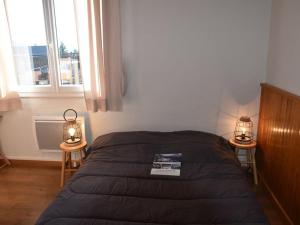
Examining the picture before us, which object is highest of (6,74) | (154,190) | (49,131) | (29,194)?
(6,74)

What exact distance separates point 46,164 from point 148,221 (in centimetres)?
208

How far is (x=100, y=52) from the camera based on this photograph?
250 centimetres

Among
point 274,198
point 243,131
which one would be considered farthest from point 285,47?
point 274,198

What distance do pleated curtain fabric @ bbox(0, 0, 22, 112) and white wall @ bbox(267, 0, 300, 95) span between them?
2650 mm

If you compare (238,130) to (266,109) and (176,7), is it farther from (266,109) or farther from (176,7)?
(176,7)

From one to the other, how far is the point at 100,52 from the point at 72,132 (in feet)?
2.85

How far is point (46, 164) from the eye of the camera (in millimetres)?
3102

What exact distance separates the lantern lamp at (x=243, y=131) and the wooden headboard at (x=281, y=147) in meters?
0.11

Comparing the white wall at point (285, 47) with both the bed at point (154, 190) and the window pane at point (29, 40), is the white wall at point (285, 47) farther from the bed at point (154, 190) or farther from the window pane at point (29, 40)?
the window pane at point (29, 40)

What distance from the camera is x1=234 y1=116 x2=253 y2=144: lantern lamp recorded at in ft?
8.42

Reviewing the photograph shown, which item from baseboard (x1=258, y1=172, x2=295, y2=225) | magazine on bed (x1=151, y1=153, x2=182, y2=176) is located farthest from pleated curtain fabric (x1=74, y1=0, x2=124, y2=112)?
baseboard (x1=258, y1=172, x2=295, y2=225)

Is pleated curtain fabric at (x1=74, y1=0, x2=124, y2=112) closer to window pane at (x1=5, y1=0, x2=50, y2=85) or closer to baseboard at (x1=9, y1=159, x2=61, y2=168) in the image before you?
window pane at (x1=5, y1=0, x2=50, y2=85)

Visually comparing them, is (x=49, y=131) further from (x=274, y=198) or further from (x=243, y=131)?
(x=274, y=198)

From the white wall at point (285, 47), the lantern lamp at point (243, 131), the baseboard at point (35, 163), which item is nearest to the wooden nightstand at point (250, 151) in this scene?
the lantern lamp at point (243, 131)
